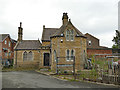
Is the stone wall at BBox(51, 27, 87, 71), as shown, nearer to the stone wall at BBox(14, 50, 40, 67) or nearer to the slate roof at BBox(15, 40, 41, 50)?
the stone wall at BBox(14, 50, 40, 67)

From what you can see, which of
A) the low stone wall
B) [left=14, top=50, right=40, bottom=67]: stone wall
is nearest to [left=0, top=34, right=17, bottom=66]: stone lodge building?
[left=14, top=50, right=40, bottom=67]: stone wall

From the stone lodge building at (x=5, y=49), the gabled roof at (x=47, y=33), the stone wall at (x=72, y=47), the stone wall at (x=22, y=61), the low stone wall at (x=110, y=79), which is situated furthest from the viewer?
the stone lodge building at (x=5, y=49)

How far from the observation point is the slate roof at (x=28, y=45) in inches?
1180

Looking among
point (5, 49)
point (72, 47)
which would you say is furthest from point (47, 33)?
point (5, 49)

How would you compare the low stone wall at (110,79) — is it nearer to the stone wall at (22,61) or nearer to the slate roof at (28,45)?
the stone wall at (22,61)

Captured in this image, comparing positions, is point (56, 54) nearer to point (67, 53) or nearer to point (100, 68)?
point (67, 53)

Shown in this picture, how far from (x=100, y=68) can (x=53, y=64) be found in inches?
441

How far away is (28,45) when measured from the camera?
1232 inches

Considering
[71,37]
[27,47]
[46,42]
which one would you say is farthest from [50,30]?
[71,37]

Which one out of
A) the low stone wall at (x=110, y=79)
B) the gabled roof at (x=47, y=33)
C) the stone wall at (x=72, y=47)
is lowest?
the low stone wall at (x=110, y=79)

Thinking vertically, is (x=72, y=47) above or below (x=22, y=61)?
above

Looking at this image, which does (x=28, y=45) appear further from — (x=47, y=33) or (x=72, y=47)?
(x=72, y=47)

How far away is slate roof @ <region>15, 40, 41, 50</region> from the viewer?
29984mm

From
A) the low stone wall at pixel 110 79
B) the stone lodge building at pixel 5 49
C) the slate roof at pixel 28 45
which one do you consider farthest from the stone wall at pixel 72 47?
the stone lodge building at pixel 5 49
